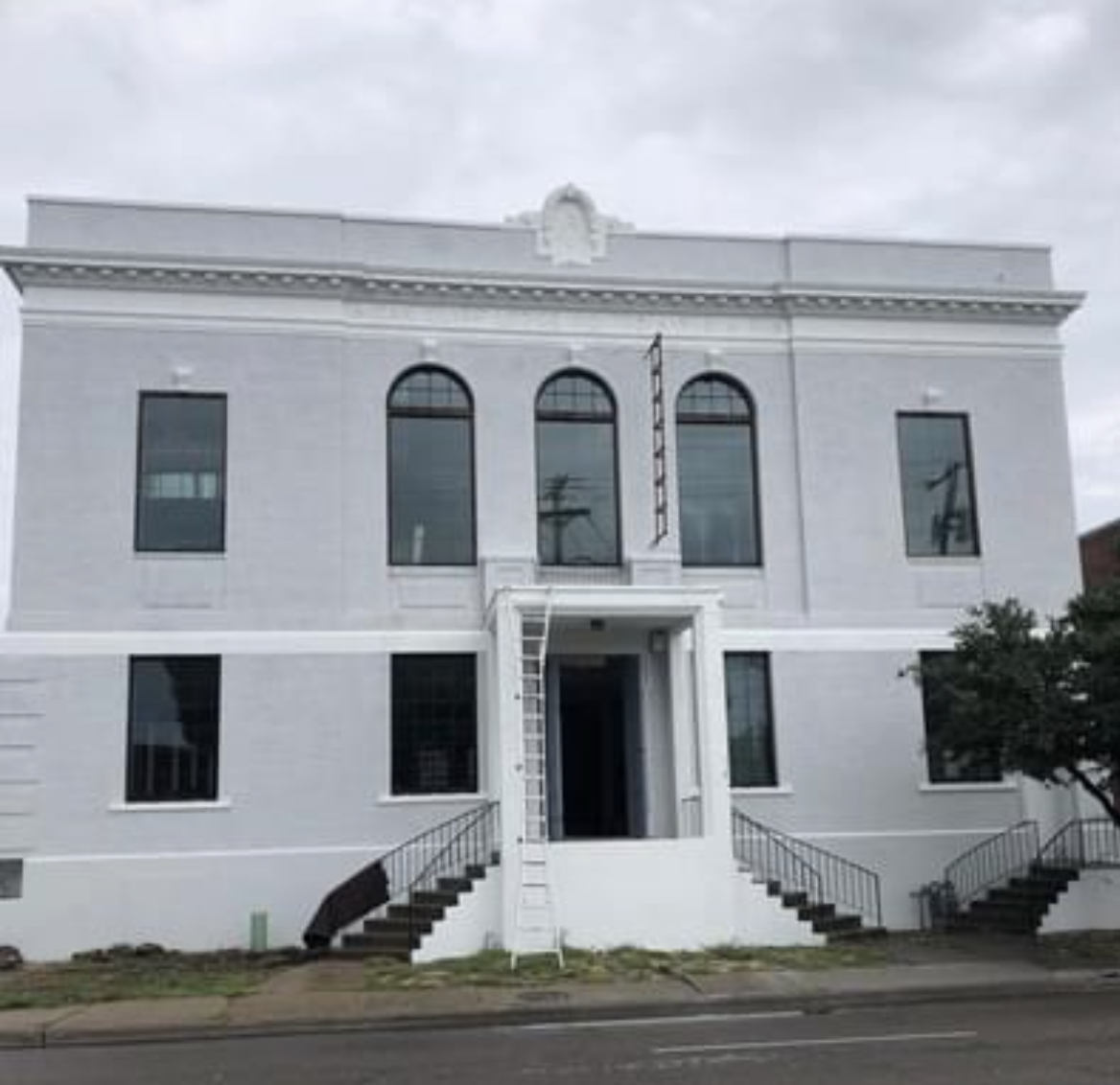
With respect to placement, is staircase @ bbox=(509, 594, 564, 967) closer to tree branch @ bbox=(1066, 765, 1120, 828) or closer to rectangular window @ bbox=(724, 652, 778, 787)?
rectangular window @ bbox=(724, 652, 778, 787)

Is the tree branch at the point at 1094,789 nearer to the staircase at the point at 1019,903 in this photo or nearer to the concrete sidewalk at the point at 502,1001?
the staircase at the point at 1019,903

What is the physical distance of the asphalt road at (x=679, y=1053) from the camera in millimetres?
9648

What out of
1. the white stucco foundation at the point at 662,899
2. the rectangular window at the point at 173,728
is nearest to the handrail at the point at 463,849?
the white stucco foundation at the point at 662,899

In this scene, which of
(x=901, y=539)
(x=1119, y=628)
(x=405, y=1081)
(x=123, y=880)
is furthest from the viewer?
(x=901, y=539)

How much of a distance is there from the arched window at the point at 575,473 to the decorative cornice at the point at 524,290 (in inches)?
57.0

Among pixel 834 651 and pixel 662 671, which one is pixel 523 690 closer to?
pixel 662 671

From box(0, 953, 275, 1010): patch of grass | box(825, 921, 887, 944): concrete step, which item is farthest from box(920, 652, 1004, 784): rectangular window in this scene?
box(0, 953, 275, 1010): patch of grass

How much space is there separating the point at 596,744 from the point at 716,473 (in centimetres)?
469

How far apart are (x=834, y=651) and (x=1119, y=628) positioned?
199 inches

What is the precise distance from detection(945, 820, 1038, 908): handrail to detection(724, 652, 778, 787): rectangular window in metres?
3.14

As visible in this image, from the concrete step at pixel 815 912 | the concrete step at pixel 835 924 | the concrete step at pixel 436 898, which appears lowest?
the concrete step at pixel 835 924

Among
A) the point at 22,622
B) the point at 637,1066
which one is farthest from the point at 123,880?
the point at 637,1066

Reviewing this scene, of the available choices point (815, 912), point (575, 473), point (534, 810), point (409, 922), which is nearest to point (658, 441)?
point (575, 473)

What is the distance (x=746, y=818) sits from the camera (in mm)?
19750
